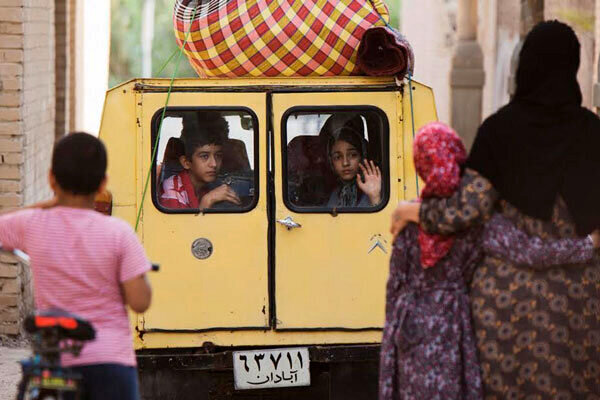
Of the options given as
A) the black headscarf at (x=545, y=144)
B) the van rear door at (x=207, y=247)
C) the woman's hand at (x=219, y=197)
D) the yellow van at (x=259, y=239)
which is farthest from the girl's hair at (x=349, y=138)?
the black headscarf at (x=545, y=144)

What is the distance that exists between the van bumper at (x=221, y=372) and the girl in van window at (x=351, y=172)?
709 millimetres

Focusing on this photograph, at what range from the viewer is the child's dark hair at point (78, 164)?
14.9 feet

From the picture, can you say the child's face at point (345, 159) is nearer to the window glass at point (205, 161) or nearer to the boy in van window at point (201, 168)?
the window glass at point (205, 161)

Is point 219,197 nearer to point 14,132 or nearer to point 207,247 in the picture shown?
point 207,247

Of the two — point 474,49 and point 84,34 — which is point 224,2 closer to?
point 84,34

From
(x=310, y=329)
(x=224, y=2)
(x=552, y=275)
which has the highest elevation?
(x=224, y=2)

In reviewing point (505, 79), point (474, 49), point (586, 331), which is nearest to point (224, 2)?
point (586, 331)

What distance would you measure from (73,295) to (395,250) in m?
1.27

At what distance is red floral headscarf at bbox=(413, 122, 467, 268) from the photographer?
5027mm

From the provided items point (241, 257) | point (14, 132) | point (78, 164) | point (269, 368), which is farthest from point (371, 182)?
point (14, 132)

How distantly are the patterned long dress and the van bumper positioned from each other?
70.2 inches

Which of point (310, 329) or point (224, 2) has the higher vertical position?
point (224, 2)

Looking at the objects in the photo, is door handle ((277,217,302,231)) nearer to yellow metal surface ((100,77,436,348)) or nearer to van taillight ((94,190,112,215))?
yellow metal surface ((100,77,436,348))

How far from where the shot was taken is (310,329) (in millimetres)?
6797
